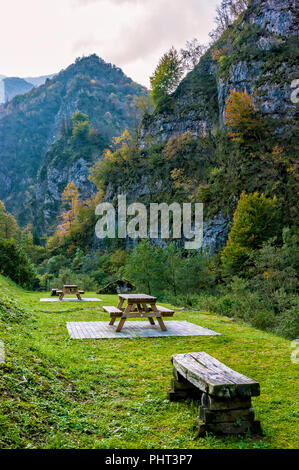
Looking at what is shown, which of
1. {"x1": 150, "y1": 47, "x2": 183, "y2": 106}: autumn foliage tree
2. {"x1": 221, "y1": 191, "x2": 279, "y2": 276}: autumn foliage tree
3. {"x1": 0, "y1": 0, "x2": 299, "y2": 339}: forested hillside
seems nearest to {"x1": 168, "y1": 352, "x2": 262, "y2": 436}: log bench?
{"x1": 0, "y1": 0, "x2": 299, "y2": 339}: forested hillside

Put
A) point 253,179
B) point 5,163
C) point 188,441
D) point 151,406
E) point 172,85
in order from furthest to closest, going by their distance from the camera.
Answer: point 5,163, point 172,85, point 253,179, point 151,406, point 188,441

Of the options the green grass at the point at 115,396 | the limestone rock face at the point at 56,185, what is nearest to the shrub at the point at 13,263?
the green grass at the point at 115,396

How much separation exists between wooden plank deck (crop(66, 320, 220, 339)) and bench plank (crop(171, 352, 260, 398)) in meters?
3.76

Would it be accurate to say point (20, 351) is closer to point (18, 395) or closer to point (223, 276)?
point (18, 395)

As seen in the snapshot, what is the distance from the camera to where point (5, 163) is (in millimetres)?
114250

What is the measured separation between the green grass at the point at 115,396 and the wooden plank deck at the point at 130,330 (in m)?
0.77

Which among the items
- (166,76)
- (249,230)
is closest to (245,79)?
(249,230)

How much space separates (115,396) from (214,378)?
145 centimetres

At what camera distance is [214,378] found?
300cm

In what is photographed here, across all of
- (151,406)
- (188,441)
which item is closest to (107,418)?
(151,406)

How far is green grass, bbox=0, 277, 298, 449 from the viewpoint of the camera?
2.72 m

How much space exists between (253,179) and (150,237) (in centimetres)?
1370

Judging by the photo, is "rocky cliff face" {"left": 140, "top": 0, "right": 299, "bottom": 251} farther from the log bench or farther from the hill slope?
the hill slope

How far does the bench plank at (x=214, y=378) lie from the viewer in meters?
2.82
